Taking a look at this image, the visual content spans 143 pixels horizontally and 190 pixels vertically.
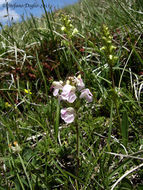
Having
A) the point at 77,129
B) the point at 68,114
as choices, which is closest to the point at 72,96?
the point at 68,114

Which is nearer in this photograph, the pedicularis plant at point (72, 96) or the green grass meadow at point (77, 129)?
the pedicularis plant at point (72, 96)

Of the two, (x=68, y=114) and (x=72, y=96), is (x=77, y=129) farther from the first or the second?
(x=72, y=96)

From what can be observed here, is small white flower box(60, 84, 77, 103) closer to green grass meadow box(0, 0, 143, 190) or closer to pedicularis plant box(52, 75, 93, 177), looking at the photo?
pedicularis plant box(52, 75, 93, 177)

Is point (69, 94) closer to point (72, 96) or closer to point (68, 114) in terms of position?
point (72, 96)

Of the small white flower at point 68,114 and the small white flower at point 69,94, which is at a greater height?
the small white flower at point 69,94

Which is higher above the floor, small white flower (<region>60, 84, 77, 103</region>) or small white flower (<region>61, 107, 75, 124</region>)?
small white flower (<region>60, 84, 77, 103</region>)

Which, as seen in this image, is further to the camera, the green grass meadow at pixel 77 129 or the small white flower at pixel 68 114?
the green grass meadow at pixel 77 129

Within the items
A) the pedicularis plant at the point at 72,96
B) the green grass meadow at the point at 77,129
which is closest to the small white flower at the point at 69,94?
the pedicularis plant at the point at 72,96

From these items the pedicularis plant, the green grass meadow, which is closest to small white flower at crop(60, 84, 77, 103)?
the pedicularis plant

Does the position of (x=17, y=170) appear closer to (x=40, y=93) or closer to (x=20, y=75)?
(x=40, y=93)

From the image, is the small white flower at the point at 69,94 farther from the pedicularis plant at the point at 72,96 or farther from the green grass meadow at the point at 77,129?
the green grass meadow at the point at 77,129

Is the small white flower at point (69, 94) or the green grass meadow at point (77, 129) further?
the green grass meadow at point (77, 129)

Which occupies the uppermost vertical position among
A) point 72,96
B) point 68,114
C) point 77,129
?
point 72,96

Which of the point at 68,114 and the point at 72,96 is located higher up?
the point at 72,96
